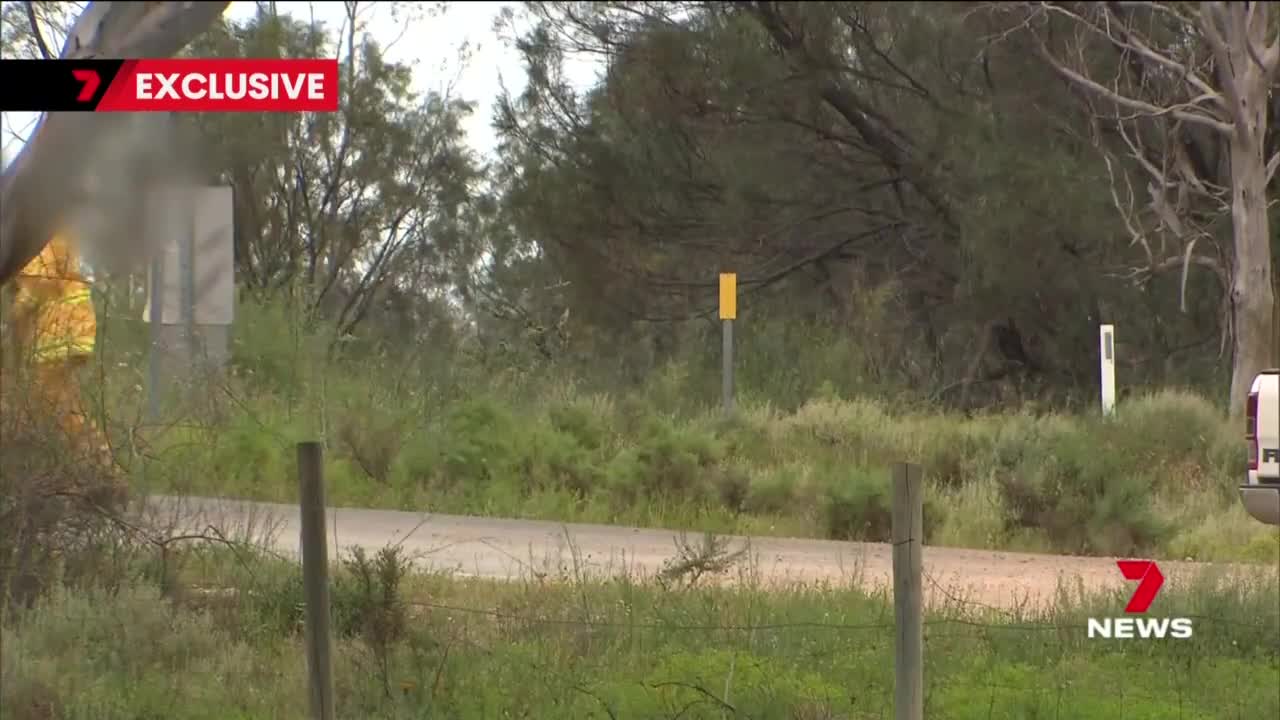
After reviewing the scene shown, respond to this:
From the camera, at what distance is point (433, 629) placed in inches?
329

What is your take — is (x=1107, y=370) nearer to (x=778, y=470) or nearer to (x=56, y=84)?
(x=778, y=470)

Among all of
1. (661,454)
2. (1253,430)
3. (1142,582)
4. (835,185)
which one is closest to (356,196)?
(835,185)

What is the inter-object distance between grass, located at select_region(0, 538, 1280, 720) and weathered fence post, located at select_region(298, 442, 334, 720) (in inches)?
25.1

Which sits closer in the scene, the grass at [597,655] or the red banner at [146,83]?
the red banner at [146,83]

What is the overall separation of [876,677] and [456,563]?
399 cm

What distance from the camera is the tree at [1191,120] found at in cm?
2167

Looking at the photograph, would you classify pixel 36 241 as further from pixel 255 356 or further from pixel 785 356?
pixel 785 356

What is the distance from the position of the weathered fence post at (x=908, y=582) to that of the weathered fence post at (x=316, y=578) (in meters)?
2.04

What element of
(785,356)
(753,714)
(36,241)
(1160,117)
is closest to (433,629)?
(753,714)

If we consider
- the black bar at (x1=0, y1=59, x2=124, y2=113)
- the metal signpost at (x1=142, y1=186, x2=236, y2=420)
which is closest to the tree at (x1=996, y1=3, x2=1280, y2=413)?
the metal signpost at (x1=142, y1=186, x2=236, y2=420)

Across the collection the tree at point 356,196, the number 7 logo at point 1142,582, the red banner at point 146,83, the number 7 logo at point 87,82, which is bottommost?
the number 7 logo at point 1142,582

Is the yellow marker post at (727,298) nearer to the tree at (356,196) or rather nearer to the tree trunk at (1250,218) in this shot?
the tree at (356,196)

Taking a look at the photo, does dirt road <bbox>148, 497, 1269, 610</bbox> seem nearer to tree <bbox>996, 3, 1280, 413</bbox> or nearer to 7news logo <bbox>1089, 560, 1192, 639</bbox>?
7news logo <bbox>1089, 560, 1192, 639</bbox>

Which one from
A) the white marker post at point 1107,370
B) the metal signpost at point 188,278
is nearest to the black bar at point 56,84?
the metal signpost at point 188,278
